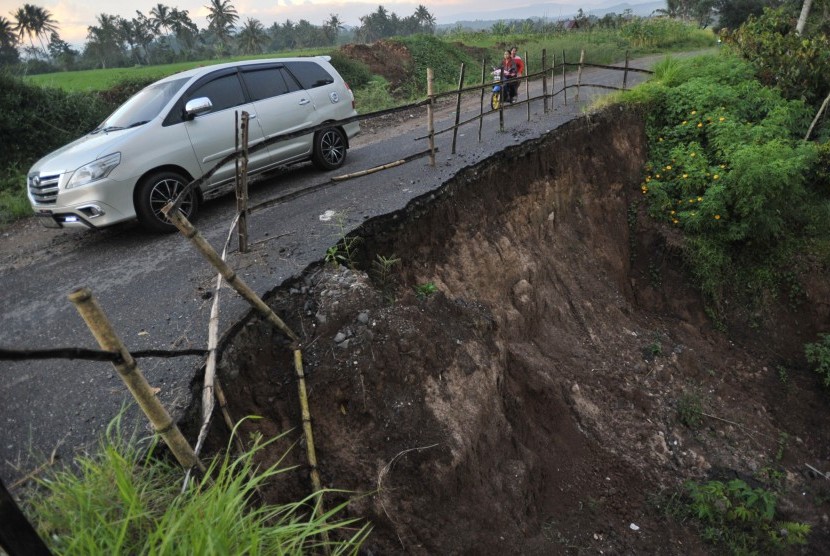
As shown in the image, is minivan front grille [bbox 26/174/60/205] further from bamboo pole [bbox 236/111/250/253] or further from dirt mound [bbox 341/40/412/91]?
dirt mound [bbox 341/40/412/91]

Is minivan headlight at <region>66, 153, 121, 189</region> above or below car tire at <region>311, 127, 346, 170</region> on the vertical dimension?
above

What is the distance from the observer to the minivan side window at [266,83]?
21.3 ft

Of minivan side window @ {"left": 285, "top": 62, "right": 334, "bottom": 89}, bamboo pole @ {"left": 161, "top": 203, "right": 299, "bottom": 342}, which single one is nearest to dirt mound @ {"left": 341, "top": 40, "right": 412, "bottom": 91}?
minivan side window @ {"left": 285, "top": 62, "right": 334, "bottom": 89}

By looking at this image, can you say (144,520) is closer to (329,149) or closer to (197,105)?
(197,105)

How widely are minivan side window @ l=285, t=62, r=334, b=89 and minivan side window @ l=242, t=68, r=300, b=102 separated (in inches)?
6.3

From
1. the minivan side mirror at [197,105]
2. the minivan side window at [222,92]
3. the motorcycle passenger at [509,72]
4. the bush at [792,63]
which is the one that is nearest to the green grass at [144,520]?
the minivan side mirror at [197,105]

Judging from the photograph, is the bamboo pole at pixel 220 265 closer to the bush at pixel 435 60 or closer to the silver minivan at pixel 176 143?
the silver minivan at pixel 176 143

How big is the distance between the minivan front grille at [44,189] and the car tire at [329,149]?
3285 millimetres

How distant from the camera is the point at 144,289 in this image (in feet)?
15.2

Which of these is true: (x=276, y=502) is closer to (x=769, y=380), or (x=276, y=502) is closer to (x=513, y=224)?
(x=513, y=224)

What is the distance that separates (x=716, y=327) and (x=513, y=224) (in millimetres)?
4321

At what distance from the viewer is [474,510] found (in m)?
4.01

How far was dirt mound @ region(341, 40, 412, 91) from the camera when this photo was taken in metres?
20.4

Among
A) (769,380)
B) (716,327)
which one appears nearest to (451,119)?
(716,327)
